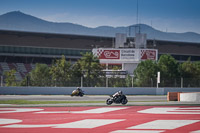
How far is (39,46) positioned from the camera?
82.5 m

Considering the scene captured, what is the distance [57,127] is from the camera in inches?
591

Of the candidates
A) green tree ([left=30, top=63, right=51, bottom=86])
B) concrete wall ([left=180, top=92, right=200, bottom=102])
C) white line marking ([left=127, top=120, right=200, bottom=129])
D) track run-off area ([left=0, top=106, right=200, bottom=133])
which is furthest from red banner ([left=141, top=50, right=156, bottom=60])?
white line marking ([left=127, top=120, right=200, bottom=129])

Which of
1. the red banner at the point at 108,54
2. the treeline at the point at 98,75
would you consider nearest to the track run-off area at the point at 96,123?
the treeline at the point at 98,75

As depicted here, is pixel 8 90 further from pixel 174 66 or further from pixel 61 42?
pixel 61 42

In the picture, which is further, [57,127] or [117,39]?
[117,39]

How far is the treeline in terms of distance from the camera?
43425 mm

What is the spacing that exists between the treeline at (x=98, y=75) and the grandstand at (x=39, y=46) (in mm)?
16422

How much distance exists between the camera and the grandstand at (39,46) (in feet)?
261

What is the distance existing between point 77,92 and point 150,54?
3284 cm

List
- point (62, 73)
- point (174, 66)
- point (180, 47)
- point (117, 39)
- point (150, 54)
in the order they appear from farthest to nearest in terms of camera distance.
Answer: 1. point (180, 47)
2. point (117, 39)
3. point (150, 54)
4. point (174, 66)
5. point (62, 73)

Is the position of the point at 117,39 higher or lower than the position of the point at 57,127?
higher

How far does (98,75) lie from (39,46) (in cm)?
2872

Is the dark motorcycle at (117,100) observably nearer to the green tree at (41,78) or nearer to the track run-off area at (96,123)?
the track run-off area at (96,123)

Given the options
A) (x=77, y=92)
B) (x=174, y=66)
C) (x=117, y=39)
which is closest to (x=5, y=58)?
(x=117, y=39)
